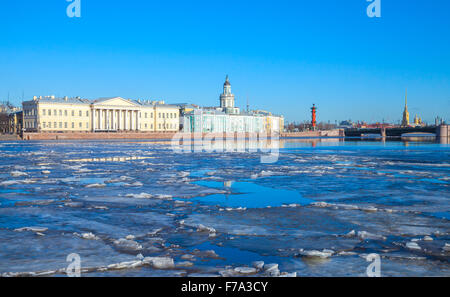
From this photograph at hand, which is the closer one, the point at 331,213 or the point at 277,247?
the point at 277,247

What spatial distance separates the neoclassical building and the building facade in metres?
4.09

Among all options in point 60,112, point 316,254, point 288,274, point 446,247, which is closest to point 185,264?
point 288,274

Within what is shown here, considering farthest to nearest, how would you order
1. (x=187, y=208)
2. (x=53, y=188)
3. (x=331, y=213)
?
(x=53, y=188) → (x=187, y=208) → (x=331, y=213)

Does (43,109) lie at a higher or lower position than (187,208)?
higher

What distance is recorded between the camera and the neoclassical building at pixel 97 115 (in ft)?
277

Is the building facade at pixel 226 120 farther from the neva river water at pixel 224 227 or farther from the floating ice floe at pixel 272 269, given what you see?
the floating ice floe at pixel 272 269

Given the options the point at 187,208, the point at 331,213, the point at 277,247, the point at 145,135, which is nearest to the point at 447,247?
the point at 277,247

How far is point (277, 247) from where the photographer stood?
5332 mm

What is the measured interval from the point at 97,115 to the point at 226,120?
1392 inches

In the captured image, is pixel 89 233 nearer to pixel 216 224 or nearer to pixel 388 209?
pixel 216 224

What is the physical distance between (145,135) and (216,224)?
82.8 m
